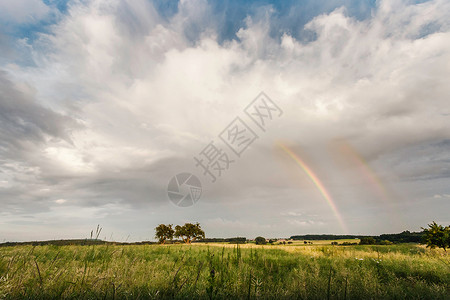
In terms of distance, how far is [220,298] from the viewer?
3525 mm

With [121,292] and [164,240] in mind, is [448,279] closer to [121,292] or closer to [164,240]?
[121,292]

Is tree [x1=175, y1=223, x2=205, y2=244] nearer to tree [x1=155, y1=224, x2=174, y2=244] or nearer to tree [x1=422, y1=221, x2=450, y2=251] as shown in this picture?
tree [x1=155, y1=224, x2=174, y2=244]

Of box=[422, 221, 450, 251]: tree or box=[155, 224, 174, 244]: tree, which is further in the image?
box=[155, 224, 174, 244]: tree

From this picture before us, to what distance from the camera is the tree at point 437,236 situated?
2491 cm

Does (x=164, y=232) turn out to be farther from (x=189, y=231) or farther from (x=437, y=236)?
(x=437, y=236)

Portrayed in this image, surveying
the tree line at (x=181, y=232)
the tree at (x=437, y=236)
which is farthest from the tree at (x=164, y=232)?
the tree at (x=437, y=236)

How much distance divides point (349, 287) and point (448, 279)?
5.24m

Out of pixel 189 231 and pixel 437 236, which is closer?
pixel 437 236

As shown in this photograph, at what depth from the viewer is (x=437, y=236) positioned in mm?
25453

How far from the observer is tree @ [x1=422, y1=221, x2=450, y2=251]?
981 inches

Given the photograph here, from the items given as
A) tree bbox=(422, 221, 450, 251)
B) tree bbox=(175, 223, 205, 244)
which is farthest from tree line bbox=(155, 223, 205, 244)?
tree bbox=(422, 221, 450, 251)

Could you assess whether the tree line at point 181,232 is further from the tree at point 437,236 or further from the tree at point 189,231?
the tree at point 437,236

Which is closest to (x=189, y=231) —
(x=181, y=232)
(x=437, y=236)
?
(x=181, y=232)

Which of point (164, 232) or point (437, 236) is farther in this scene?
point (164, 232)
